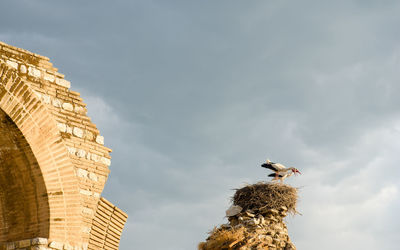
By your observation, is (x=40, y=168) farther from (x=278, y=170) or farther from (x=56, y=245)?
(x=278, y=170)

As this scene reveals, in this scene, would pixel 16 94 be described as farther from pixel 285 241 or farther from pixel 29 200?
pixel 285 241

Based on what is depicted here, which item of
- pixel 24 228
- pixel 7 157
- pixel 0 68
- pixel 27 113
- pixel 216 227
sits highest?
pixel 216 227

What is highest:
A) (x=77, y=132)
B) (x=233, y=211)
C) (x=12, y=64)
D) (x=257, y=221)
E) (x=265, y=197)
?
(x=265, y=197)

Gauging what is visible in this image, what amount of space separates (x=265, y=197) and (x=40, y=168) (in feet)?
31.1

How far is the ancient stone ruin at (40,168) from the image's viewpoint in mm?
6160

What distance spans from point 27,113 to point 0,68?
678 mm

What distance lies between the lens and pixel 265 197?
47.9 ft

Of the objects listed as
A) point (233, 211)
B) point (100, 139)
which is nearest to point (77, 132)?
point (100, 139)

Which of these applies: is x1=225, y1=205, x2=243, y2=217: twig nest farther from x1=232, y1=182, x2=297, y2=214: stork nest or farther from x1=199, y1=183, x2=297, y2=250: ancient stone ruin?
x1=232, y1=182, x2=297, y2=214: stork nest

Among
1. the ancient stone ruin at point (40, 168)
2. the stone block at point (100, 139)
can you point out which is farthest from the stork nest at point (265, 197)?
the ancient stone ruin at point (40, 168)

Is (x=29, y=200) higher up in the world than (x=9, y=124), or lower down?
lower down

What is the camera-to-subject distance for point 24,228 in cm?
628

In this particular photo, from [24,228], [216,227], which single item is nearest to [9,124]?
[24,228]

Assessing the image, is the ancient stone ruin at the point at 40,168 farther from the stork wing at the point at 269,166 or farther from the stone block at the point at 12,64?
the stork wing at the point at 269,166
